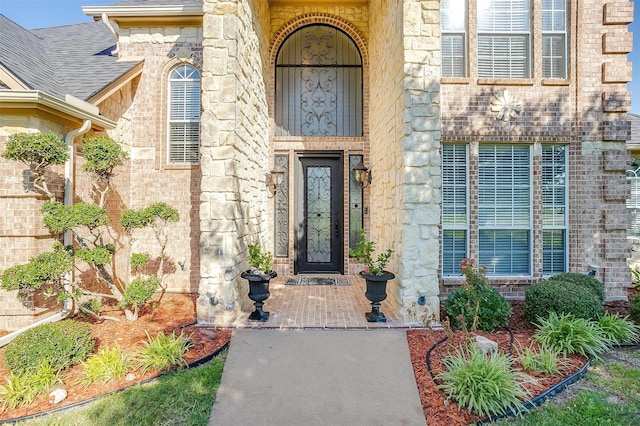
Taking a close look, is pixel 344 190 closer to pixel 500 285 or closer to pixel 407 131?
pixel 407 131

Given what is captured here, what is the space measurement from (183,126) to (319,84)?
3.06 metres

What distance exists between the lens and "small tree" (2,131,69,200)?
12.1 ft

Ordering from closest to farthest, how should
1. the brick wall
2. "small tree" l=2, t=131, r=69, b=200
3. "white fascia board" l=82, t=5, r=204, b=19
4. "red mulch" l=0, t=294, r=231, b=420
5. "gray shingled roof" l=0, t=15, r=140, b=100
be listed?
"red mulch" l=0, t=294, r=231, b=420 < "small tree" l=2, t=131, r=69, b=200 < "gray shingled roof" l=0, t=15, r=140, b=100 < the brick wall < "white fascia board" l=82, t=5, r=204, b=19

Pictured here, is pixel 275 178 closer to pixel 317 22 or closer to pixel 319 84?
pixel 319 84

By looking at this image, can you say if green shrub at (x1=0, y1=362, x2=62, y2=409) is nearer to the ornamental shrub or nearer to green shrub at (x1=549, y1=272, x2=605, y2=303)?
the ornamental shrub

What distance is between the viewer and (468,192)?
5445 mm

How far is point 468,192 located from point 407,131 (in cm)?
206

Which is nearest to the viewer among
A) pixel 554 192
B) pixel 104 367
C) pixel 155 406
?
pixel 155 406

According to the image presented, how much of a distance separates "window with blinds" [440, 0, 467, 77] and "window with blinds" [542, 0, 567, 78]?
1.44 meters

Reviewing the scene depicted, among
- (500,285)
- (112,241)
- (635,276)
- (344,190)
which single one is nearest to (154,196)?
(112,241)

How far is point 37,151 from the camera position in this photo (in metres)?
3.74

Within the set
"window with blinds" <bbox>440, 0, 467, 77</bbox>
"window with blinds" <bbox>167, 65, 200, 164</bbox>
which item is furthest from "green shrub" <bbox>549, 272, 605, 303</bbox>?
"window with blinds" <bbox>167, 65, 200, 164</bbox>

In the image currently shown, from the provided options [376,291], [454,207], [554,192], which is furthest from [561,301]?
[376,291]

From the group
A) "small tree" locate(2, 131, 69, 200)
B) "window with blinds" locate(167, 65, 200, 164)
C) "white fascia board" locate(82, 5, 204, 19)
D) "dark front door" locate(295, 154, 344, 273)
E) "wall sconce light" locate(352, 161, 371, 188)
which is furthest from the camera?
"dark front door" locate(295, 154, 344, 273)
